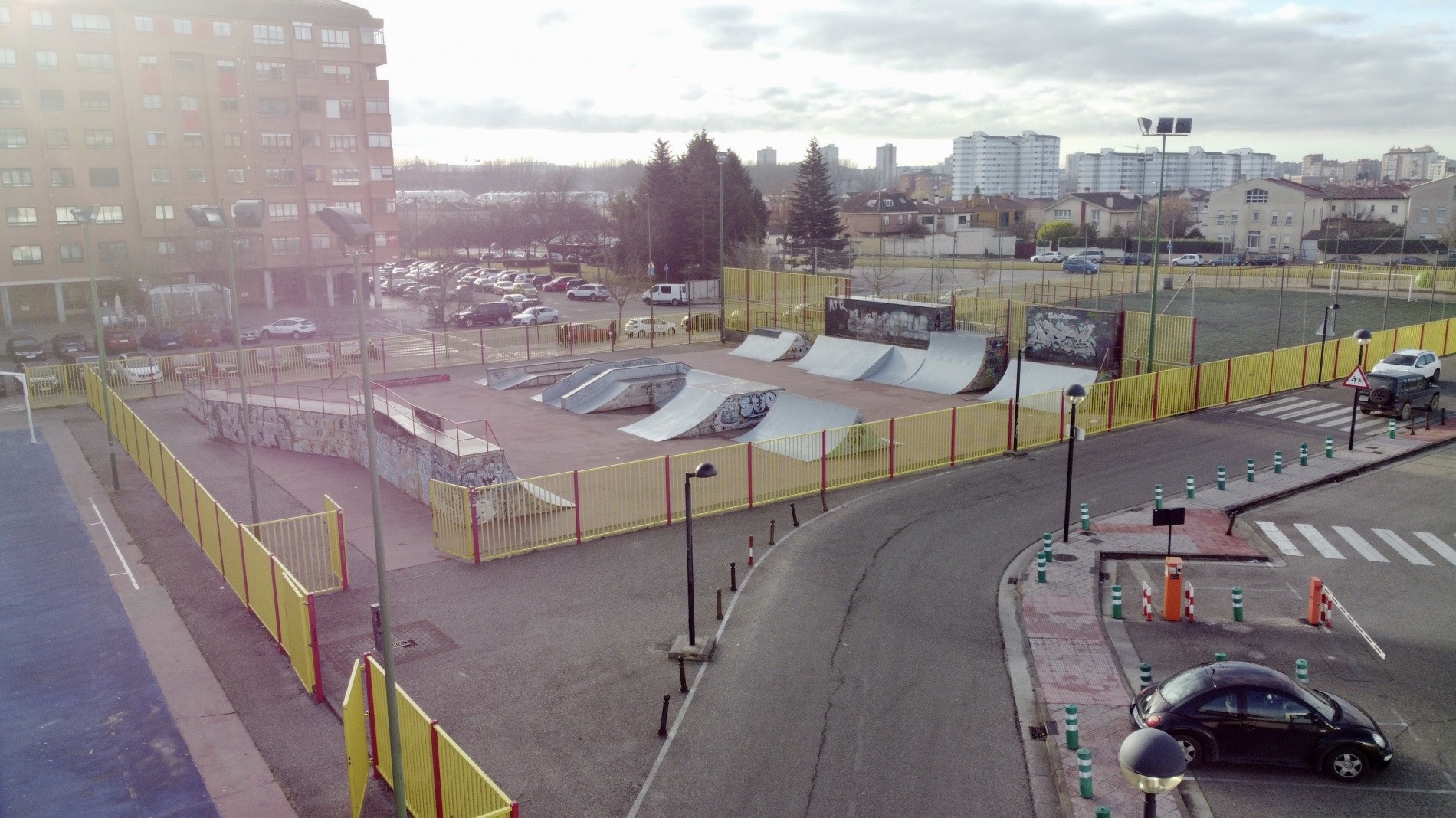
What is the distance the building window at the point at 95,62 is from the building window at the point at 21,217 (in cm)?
932

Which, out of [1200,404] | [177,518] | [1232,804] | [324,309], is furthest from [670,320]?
[1232,804]

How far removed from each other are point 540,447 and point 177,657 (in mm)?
13429

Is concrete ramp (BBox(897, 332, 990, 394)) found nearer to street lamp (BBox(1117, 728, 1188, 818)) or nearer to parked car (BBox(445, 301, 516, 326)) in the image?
street lamp (BBox(1117, 728, 1188, 818))

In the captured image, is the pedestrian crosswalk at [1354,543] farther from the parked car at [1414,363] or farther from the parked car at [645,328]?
the parked car at [645,328]

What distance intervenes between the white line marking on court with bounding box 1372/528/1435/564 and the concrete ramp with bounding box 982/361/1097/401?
11523 mm

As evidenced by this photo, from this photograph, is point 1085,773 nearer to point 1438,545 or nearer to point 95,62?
point 1438,545

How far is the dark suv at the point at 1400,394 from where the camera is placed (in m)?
28.6

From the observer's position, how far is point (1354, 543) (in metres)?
19.5

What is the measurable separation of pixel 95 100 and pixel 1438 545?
7224cm

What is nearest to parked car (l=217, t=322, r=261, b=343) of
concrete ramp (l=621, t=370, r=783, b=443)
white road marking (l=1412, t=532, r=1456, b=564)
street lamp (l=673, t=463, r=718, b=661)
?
concrete ramp (l=621, t=370, r=783, b=443)

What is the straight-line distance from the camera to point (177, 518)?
22609 millimetres

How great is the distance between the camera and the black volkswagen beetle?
1126cm

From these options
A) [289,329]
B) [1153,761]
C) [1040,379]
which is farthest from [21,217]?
[1153,761]

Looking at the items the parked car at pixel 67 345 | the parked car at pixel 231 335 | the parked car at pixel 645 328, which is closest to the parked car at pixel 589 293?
the parked car at pixel 645 328
